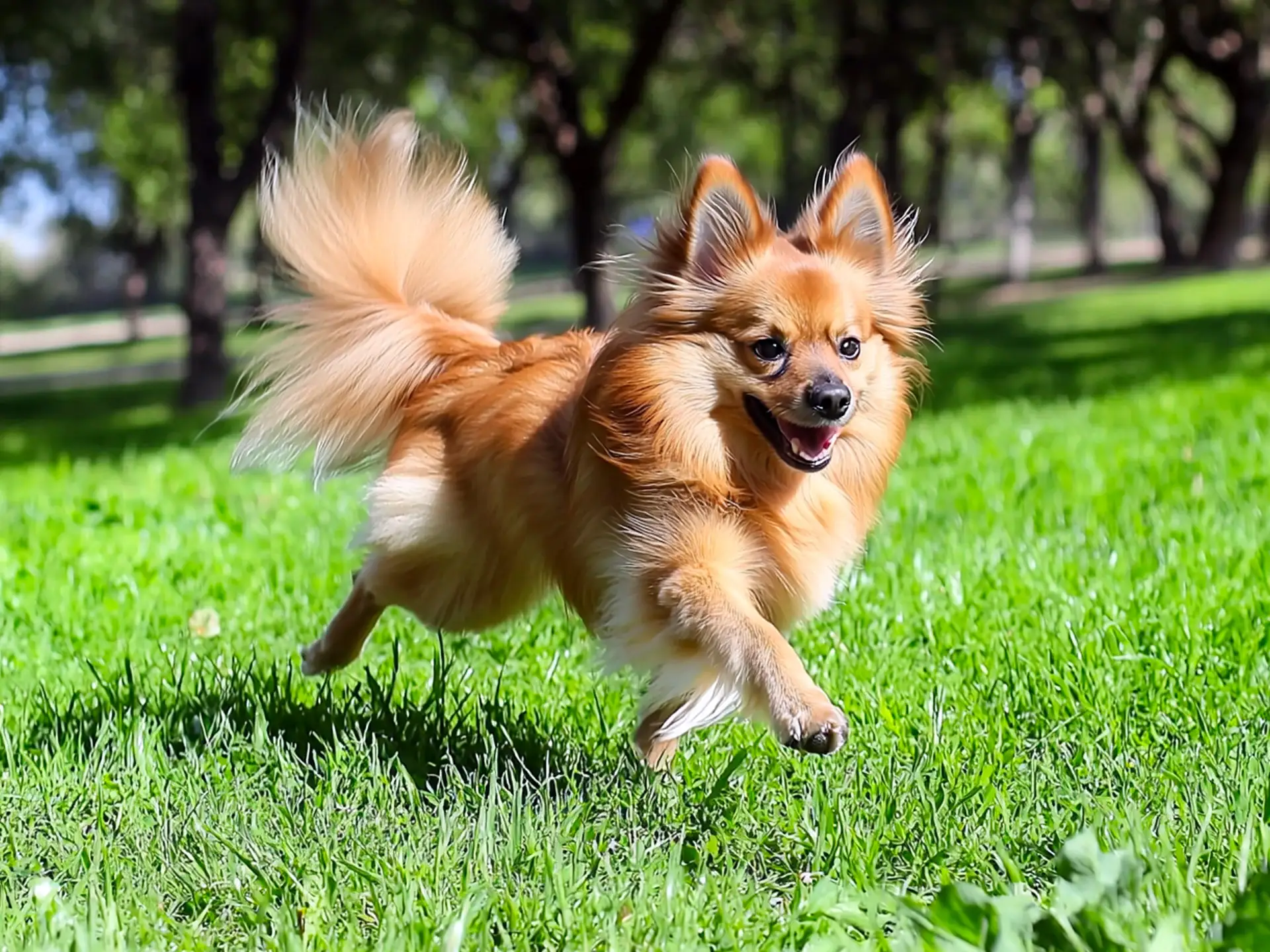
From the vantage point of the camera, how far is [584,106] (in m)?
28.2

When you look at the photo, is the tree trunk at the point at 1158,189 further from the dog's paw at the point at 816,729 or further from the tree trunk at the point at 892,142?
the dog's paw at the point at 816,729

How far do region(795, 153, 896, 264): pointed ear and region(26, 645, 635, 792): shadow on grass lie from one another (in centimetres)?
155

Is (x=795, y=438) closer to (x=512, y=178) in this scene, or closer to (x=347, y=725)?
(x=347, y=725)

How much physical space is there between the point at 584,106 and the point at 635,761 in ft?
85.9

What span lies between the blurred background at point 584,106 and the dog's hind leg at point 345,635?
1.10 metres

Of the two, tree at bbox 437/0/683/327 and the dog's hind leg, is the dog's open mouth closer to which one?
the dog's hind leg

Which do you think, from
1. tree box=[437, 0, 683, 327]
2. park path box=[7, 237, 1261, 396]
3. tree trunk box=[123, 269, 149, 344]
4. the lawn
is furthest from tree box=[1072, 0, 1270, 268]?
tree trunk box=[123, 269, 149, 344]

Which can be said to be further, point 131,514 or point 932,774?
point 131,514

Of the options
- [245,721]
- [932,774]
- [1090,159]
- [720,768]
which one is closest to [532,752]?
[720,768]

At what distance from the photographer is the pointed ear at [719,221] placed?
3471mm

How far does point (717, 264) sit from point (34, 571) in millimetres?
3782

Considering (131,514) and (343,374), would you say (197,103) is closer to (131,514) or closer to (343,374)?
(131,514)

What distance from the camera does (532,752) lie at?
3.63 metres

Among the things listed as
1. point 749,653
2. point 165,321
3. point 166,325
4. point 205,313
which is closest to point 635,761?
point 749,653
